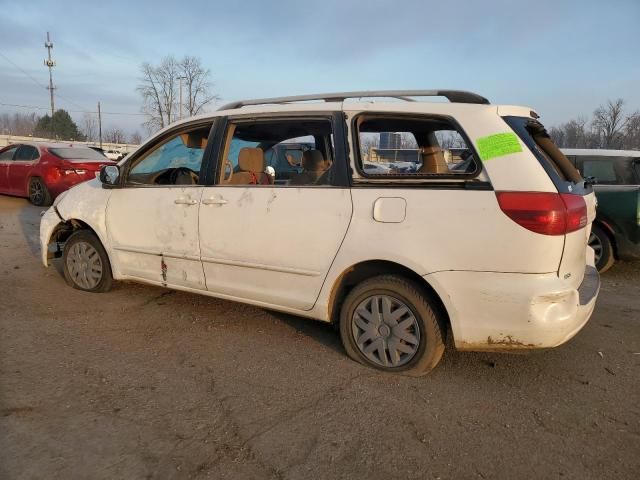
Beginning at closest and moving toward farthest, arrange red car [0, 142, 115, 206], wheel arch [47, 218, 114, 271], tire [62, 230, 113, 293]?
wheel arch [47, 218, 114, 271]
tire [62, 230, 113, 293]
red car [0, 142, 115, 206]

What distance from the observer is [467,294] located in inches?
114

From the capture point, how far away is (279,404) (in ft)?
9.38

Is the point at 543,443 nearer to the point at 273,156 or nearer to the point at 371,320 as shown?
the point at 371,320

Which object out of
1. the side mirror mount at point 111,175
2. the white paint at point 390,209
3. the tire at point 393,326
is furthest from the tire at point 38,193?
the white paint at point 390,209

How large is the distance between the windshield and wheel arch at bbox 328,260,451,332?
380 inches

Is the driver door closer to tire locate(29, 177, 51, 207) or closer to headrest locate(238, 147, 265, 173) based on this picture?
headrest locate(238, 147, 265, 173)

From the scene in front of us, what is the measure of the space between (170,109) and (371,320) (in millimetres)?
55731

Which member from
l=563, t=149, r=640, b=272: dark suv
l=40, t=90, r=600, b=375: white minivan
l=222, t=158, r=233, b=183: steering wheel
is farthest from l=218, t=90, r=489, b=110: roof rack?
l=563, t=149, r=640, b=272: dark suv

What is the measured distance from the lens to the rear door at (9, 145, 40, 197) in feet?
36.4

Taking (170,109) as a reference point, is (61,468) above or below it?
below

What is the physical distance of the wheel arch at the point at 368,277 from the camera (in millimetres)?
3098

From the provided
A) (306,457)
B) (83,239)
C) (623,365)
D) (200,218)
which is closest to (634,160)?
(623,365)

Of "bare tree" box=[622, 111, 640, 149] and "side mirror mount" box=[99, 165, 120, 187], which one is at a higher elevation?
"bare tree" box=[622, 111, 640, 149]

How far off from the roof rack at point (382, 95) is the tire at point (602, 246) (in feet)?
12.6
